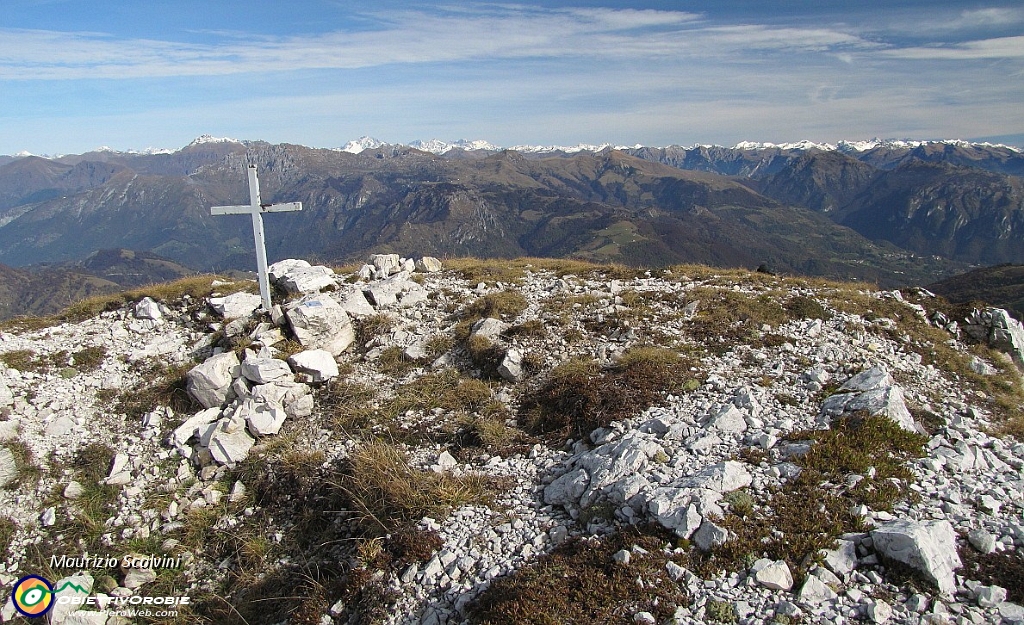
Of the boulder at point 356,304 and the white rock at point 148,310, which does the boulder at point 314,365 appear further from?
the white rock at point 148,310

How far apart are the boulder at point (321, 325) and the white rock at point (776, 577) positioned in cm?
1141

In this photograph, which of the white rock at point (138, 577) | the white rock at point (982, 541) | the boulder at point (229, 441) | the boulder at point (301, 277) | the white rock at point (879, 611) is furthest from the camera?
the boulder at point (301, 277)

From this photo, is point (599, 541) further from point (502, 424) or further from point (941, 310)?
point (941, 310)

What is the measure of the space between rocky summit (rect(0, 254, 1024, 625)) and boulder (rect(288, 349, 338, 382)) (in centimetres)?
6

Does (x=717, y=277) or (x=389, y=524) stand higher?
(x=717, y=277)

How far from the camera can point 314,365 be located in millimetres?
12938

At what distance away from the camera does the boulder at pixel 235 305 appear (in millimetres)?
15719

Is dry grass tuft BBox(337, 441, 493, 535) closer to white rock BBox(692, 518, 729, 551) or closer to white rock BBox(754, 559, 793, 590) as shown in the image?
white rock BBox(692, 518, 729, 551)

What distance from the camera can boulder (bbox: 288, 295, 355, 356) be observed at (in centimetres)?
1393

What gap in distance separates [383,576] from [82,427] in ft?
31.1

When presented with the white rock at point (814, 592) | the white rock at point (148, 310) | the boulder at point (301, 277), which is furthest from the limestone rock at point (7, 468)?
the white rock at point (814, 592)

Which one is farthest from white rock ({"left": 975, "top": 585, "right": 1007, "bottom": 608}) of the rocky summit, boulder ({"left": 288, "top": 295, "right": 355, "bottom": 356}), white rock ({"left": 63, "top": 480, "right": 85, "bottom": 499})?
white rock ({"left": 63, "top": 480, "right": 85, "bottom": 499})

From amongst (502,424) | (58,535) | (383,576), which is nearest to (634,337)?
(502,424)

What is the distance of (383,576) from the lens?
293 inches
